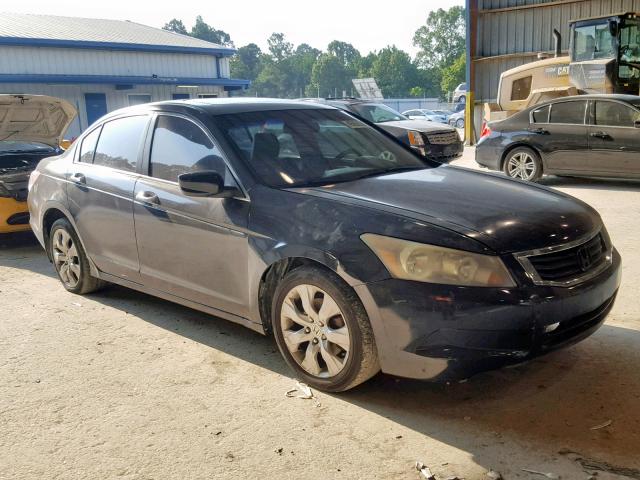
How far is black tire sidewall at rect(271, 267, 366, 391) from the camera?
325 centimetres

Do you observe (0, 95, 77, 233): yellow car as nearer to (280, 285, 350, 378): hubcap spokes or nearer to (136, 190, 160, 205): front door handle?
(136, 190, 160, 205): front door handle

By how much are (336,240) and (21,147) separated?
6546 mm

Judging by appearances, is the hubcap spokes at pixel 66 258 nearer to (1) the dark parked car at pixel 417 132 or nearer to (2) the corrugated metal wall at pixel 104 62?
(1) the dark parked car at pixel 417 132

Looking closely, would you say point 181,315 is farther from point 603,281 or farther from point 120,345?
point 603,281

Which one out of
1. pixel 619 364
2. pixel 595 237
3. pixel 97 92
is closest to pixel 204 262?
pixel 595 237

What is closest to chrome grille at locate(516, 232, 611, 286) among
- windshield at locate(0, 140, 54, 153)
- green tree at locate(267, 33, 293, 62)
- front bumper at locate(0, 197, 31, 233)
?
front bumper at locate(0, 197, 31, 233)

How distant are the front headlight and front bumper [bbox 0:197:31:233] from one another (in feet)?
18.2

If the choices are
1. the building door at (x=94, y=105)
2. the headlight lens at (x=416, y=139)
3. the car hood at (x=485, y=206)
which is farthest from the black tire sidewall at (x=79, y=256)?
the building door at (x=94, y=105)

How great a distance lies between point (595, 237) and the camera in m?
3.52

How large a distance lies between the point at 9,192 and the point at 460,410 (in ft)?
19.5

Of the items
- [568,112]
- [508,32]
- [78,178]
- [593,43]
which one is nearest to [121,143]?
[78,178]

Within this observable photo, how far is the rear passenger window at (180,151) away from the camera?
4.05 m

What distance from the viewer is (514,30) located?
858 inches

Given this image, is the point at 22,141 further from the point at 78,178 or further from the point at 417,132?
the point at 417,132
